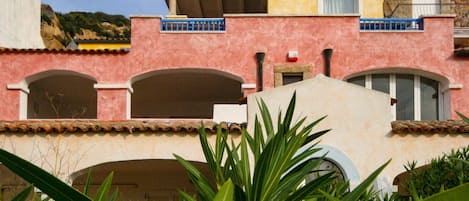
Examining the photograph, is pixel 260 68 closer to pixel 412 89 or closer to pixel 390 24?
pixel 390 24

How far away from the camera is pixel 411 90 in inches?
621

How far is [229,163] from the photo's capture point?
205cm

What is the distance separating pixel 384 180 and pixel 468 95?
669 centimetres

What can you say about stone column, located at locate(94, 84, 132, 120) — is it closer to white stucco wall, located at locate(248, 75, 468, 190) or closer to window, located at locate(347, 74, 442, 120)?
white stucco wall, located at locate(248, 75, 468, 190)

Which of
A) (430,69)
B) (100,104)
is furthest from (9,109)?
(430,69)

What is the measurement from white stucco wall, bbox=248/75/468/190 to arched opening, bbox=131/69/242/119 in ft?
17.0

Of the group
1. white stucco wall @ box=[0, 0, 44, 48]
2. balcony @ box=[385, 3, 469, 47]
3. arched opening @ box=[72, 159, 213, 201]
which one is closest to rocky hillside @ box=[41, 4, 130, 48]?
white stucco wall @ box=[0, 0, 44, 48]

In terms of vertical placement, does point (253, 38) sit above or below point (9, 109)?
above

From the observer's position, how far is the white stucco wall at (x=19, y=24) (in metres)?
19.6

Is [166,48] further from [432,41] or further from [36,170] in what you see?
[36,170]

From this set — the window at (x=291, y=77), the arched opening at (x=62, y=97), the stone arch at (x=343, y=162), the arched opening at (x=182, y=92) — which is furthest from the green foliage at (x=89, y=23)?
the stone arch at (x=343, y=162)

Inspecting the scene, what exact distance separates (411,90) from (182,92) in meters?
8.20

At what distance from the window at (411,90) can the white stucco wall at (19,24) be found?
1261 centimetres

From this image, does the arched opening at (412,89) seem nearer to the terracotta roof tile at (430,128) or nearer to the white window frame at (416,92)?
the white window frame at (416,92)
